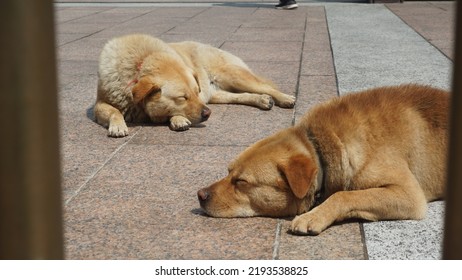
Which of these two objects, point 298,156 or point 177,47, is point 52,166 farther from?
point 177,47

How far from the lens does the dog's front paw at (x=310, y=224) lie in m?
4.13

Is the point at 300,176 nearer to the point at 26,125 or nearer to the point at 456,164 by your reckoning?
the point at 456,164

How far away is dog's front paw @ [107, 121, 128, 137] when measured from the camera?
21.7 feet

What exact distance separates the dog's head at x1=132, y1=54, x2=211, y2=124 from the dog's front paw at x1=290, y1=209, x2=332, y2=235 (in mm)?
2894

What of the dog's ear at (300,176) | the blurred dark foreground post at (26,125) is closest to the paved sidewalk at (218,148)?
the dog's ear at (300,176)

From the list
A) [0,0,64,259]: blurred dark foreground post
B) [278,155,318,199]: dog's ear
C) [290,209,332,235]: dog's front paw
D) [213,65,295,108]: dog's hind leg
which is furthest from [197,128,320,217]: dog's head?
[213,65,295,108]: dog's hind leg

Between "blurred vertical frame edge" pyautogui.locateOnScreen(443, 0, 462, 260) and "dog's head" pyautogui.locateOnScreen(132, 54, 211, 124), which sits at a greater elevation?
"blurred vertical frame edge" pyautogui.locateOnScreen(443, 0, 462, 260)

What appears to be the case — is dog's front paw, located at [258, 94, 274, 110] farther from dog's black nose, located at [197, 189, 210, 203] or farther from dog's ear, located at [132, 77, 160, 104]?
dog's black nose, located at [197, 189, 210, 203]

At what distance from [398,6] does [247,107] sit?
41.7ft

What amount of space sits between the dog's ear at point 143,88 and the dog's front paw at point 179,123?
361mm

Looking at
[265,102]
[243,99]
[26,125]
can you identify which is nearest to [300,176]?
[26,125]

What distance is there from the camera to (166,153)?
6027 mm

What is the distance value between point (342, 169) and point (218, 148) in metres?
1.99

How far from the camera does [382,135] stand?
449 cm
